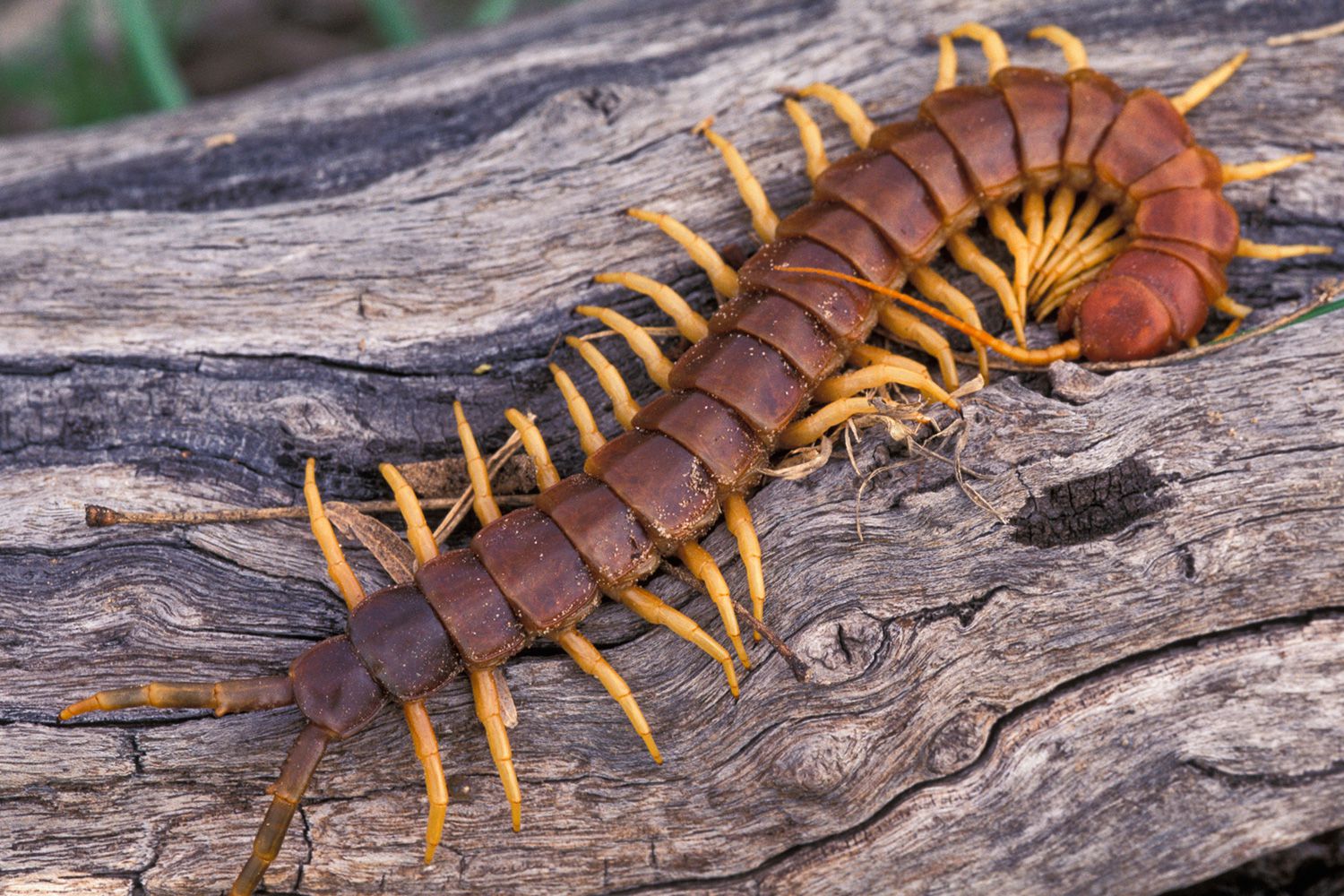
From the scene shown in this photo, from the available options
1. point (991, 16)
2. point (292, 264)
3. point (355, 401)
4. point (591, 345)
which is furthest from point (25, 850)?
point (991, 16)

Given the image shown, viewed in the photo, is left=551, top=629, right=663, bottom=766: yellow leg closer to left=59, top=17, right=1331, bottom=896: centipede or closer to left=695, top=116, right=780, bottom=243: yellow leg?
left=59, top=17, right=1331, bottom=896: centipede

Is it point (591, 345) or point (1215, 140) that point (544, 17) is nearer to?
point (591, 345)

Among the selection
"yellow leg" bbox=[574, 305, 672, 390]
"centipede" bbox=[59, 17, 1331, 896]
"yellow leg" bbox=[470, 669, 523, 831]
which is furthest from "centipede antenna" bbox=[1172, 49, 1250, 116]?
"yellow leg" bbox=[470, 669, 523, 831]

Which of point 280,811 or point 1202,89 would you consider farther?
point 1202,89

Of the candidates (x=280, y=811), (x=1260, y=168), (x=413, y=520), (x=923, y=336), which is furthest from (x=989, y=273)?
(x=280, y=811)

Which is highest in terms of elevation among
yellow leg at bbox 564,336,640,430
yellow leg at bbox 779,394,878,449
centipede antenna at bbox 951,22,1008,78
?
centipede antenna at bbox 951,22,1008,78

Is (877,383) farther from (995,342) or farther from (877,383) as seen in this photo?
(995,342)

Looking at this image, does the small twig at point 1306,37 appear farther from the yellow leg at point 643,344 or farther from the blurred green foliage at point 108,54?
the blurred green foliage at point 108,54
